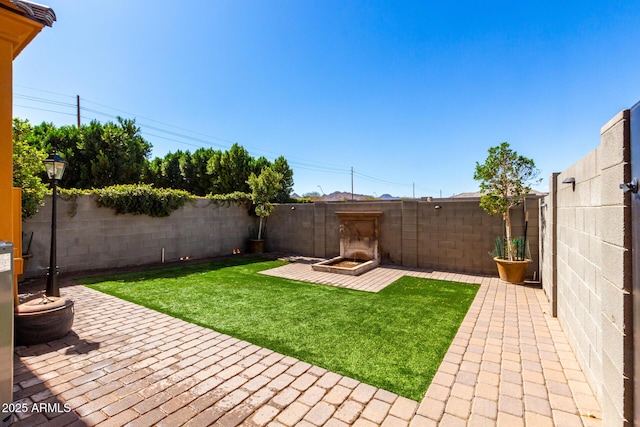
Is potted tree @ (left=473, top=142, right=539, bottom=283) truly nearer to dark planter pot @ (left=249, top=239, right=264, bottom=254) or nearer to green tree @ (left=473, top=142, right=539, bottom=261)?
green tree @ (left=473, top=142, right=539, bottom=261)

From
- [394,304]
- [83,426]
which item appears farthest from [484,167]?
[83,426]

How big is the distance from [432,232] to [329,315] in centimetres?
499

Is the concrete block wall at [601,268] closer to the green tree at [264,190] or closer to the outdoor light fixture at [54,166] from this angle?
the outdoor light fixture at [54,166]

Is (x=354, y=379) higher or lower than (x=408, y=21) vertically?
lower

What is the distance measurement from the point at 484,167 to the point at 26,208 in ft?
35.0

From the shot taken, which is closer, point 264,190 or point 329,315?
point 329,315

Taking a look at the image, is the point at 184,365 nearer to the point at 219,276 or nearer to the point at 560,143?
the point at 219,276

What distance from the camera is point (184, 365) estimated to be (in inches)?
119

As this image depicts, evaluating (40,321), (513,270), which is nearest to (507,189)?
(513,270)

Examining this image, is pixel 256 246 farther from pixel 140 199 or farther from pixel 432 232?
pixel 432 232

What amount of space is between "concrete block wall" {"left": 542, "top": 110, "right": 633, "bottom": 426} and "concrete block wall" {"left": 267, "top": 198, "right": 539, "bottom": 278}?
3.22 meters

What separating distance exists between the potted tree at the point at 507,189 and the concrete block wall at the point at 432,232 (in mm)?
514

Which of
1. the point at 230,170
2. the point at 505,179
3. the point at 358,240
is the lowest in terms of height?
the point at 358,240

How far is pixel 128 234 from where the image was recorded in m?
8.71
